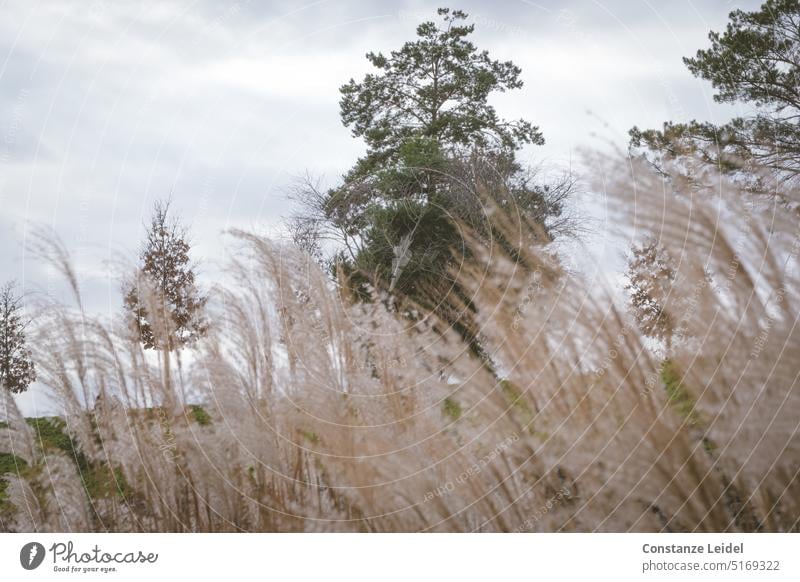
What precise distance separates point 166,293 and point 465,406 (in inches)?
79.4

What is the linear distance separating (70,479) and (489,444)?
1.87 m

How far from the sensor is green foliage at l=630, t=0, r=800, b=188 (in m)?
3.90

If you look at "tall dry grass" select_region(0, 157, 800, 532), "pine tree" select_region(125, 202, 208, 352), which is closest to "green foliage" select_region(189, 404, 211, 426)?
"tall dry grass" select_region(0, 157, 800, 532)

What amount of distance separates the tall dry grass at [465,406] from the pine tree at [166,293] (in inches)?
5.6

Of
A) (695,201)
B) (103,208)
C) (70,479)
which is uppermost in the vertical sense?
(103,208)

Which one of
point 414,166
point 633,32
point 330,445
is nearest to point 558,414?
point 330,445

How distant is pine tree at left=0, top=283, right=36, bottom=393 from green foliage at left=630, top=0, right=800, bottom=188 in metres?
3.36

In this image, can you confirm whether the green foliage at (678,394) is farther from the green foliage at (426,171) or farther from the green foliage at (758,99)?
the green foliage at (426,171)

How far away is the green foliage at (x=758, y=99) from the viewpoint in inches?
153

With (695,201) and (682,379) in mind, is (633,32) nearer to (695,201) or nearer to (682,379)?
(695,201)

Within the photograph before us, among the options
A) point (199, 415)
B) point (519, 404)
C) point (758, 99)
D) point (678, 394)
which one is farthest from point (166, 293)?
point (758, 99)

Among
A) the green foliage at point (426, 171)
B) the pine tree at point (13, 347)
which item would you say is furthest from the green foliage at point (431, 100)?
the pine tree at point (13, 347)

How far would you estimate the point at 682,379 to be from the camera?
77.7 inches
